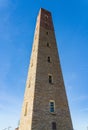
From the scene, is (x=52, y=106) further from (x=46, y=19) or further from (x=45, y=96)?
(x=46, y=19)

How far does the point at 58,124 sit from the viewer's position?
71.6 feet

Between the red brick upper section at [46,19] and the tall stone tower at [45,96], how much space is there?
11.4ft

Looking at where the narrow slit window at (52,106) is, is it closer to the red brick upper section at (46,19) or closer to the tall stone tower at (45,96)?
the tall stone tower at (45,96)

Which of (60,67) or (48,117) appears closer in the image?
(48,117)

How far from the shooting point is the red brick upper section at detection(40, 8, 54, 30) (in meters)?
32.6

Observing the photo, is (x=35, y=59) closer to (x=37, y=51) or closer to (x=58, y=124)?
(x=37, y=51)

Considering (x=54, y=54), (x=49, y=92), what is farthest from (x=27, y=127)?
(x=54, y=54)

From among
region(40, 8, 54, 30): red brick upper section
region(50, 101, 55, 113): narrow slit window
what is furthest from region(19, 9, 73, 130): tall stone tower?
region(40, 8, 54, 30): red brick upper section

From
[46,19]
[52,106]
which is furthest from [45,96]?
[46,19]

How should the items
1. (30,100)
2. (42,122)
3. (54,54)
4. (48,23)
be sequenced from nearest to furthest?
(42,122), (30,100), (54,54), (48,23)

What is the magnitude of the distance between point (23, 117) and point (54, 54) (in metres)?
11.6

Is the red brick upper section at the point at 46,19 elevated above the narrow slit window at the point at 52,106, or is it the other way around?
the red brick upper section at the point at 46,19

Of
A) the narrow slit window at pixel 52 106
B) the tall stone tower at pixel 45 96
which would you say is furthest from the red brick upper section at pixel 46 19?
the narrow slit window at pixel 52 106

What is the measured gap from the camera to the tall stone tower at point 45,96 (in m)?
21.3
